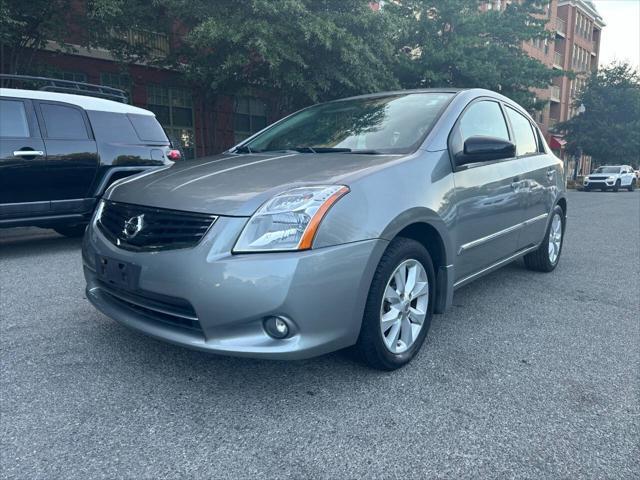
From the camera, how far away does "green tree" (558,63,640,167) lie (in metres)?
33.8

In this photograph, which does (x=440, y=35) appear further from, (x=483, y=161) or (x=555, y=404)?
(x=555, y=404)

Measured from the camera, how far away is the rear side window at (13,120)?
524 centimetres

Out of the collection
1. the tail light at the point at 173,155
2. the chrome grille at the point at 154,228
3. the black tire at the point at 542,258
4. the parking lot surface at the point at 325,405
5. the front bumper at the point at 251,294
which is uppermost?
the tail light at the point at 173,155

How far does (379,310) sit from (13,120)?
15.8 feet

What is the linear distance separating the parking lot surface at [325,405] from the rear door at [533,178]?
3.12 feet

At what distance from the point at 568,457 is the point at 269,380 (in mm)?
1366

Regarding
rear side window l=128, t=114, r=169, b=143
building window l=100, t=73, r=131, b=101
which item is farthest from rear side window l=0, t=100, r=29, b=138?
building window l=100, t=73, r=131, b=101

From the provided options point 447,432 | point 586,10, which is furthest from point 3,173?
point 586,10

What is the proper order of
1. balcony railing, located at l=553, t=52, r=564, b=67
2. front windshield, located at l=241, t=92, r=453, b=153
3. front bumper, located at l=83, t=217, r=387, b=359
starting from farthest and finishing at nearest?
balcony railing, located at l=553, t=52, r=564, b=67, front windshield, located at l=241, t=92, r=453, b=153, front bumper, located at l=83, t=217, r=387, b=359

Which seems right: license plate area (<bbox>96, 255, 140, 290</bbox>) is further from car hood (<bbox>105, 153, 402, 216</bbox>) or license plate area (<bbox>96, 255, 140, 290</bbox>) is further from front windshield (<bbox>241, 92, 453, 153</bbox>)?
front windshield (<bbox>241, 92, 453, 153</bbox>)

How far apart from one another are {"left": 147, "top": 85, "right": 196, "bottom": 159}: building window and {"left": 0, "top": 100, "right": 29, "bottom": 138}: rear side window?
11.9m

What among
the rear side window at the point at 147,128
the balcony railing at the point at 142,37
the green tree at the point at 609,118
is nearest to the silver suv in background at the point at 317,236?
the rear side window at the point at 147,128

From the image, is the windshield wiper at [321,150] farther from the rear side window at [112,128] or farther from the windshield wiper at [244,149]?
the rear side window at [112,128]

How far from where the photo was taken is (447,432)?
83.6 inches
